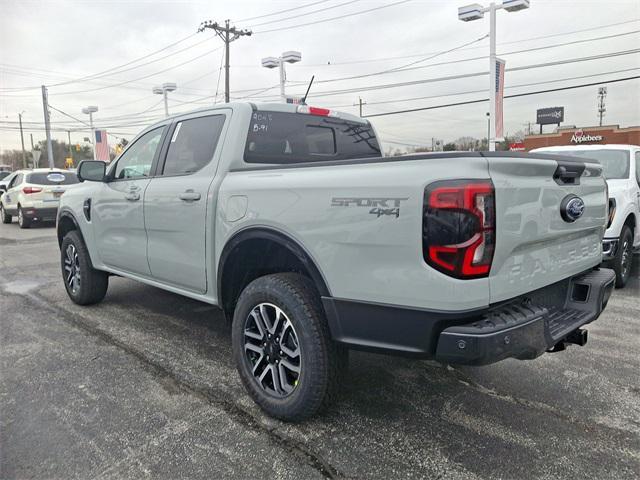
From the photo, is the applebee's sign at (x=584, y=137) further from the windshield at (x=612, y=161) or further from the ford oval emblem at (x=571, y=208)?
the ford oval emblem at (x=571, y=208)

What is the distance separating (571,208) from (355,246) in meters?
1.19

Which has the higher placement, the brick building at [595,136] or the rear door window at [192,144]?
the brick building at [595,136]

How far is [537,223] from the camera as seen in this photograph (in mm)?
2348

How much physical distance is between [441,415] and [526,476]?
26.2 inches

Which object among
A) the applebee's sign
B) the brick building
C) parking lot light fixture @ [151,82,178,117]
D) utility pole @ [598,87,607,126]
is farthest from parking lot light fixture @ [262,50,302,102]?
utility pole @ [598,87,607,126]

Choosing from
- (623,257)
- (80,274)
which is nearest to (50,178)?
(80,274)

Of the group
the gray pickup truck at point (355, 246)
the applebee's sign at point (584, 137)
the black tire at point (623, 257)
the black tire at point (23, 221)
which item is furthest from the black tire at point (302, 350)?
the applebee's sign at point (584, 137)

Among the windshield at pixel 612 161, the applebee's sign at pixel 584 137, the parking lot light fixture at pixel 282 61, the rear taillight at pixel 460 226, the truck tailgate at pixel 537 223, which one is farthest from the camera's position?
the applebee's sign at pixel 584 137

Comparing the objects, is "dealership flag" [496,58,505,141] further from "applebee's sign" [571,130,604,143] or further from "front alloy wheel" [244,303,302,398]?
"applebee's sign" [571,130,604,143]

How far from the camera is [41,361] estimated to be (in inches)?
152

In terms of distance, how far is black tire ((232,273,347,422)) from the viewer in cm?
258

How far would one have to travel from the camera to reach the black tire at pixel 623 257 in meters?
5.78

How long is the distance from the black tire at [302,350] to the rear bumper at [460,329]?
0.14 m

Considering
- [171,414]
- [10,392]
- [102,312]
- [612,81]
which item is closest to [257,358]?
[171,414]
